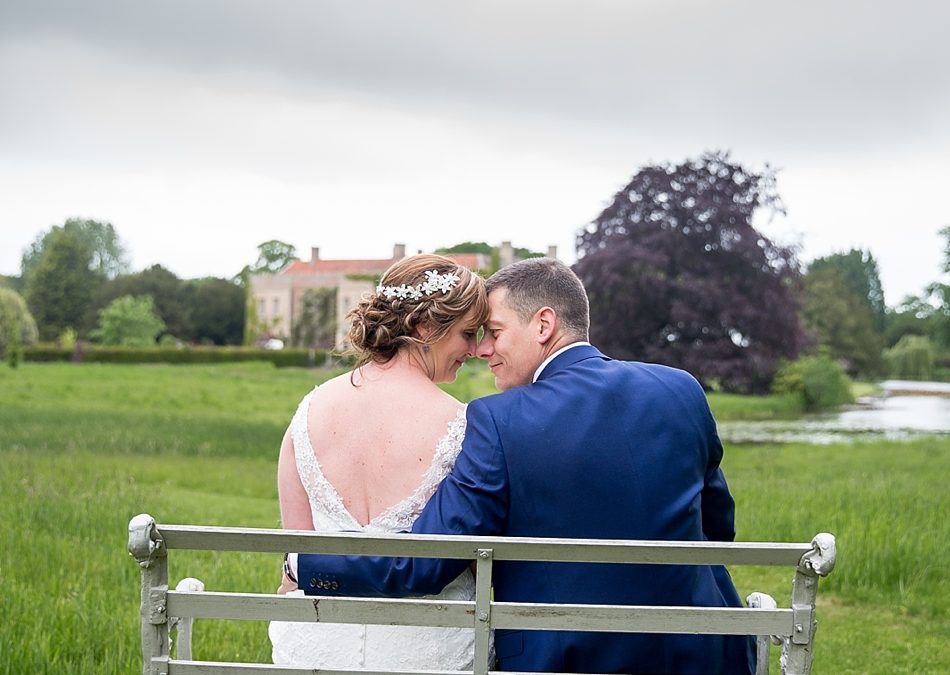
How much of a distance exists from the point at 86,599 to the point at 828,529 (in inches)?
214

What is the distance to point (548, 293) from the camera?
2.71 metres

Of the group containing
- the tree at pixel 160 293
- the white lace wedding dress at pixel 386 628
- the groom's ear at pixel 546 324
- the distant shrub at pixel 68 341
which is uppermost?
the tree at pixel 160 293

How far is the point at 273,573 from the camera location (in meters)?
6.18

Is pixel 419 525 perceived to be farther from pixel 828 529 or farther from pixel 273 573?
pixel 828 529

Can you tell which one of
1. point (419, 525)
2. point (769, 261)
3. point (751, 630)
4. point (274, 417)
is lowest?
point (274, 417)

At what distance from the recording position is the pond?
67.1 ft

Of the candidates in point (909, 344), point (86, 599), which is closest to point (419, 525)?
point (86, 599)

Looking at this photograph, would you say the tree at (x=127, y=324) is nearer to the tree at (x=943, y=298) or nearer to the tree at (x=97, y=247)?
the tree at (x=97, y=247)

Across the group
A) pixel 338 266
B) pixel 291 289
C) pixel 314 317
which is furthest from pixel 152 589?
pixel 338 266

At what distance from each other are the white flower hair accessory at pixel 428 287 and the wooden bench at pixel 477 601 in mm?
839

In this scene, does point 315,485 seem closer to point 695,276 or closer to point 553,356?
point 553,356

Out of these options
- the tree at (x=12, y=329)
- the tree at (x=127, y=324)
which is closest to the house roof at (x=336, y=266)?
the tree at (x=127, y=324)

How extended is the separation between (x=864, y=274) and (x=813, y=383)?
4360 cm

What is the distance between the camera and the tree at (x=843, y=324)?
1930 inches
